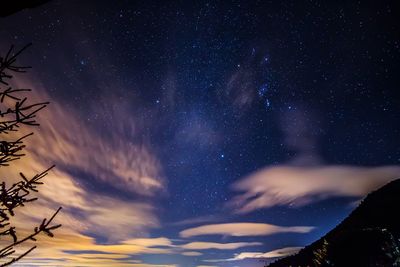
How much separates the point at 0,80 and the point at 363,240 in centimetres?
1710

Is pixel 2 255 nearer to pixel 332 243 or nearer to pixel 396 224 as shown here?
pixel 332 243

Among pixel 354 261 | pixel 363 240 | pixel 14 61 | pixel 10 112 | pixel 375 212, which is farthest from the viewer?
pixel 375 212

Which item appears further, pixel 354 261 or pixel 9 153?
pixel 354 261

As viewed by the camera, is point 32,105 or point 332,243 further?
point 332,243

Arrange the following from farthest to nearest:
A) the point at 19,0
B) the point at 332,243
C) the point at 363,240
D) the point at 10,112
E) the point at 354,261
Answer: the point at 332,243
the point at 363,240
the point at 354,261
the point at 10,112
the point at 19,0

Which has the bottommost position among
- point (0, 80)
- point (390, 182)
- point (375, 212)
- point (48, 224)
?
point (48, 224)

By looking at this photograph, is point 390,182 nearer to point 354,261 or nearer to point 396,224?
point 396,224

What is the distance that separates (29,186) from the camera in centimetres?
352

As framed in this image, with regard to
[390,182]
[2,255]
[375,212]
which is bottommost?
[2,255]

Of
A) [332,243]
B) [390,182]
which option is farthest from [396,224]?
[390,182]

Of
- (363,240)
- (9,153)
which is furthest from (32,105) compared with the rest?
(363,240)

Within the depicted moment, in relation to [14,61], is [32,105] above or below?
below

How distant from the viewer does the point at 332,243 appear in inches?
646

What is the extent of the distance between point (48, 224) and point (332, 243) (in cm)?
1743
